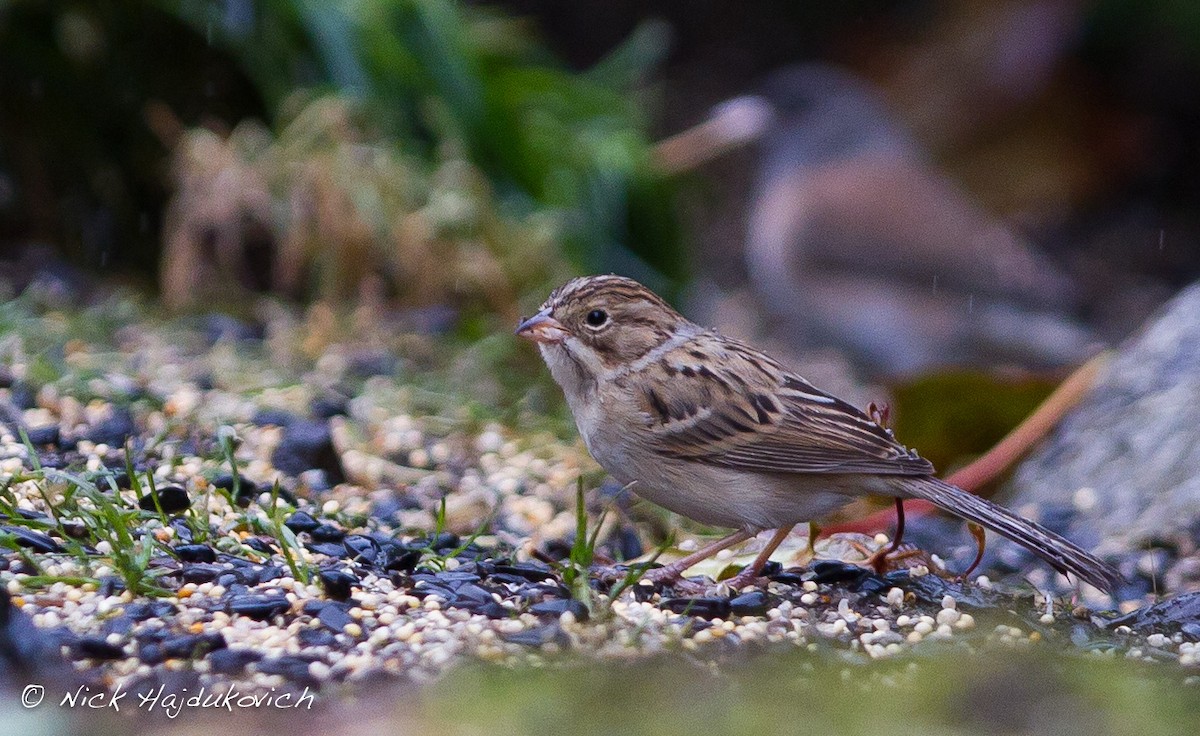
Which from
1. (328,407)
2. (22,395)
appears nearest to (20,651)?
(22,395)

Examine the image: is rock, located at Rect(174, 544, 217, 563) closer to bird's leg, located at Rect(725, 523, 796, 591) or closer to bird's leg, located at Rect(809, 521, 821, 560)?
bird's leg, located at Rect(725, 523, 796, 591)

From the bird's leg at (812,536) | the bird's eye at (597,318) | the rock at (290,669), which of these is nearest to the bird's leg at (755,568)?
the bird's leg at (812,536)

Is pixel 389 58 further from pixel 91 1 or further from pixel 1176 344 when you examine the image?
pixel 1176 344

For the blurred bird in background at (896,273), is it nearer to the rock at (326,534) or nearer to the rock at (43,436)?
the rock at (43,436)

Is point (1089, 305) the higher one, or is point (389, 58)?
point (1089, 305)

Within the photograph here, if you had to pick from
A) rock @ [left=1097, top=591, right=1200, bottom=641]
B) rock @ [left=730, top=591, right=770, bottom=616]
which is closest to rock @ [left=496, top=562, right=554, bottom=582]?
rock @ [left=730, top=591, right=770, bottom=616]

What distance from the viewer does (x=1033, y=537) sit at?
3.49 meters

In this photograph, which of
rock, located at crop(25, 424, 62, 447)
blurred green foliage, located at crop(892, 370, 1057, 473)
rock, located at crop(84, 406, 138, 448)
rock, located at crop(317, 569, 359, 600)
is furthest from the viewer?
blurred green foliage, located at crop(892, 370, 1057, 473)

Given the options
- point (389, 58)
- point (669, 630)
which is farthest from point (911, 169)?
point (669, 630)

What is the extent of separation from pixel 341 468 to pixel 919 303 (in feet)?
16.8

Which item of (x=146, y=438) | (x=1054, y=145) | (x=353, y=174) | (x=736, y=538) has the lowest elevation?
(x=146, y=438)

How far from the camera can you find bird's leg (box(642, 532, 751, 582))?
360 cm

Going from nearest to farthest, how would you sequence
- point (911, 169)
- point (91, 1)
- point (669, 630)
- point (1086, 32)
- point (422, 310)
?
point (669, 630) → point (422, 310) → point (91, 1) → point (911, 169) → point (1086, 32)

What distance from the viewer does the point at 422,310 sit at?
6.34 m
